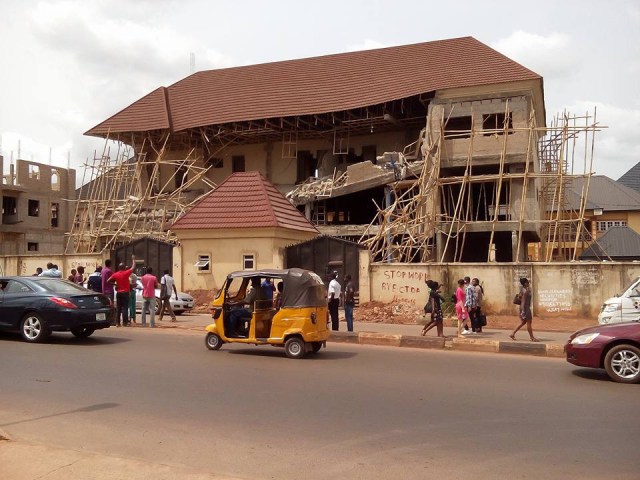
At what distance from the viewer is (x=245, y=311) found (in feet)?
41.0

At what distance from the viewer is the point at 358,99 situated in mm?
35094

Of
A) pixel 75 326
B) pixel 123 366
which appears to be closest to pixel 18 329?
pixel 75 326

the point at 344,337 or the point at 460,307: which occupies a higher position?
the point at 460,307

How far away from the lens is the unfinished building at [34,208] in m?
49.6

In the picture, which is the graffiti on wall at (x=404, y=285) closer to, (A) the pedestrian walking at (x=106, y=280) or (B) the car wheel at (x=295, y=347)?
(A) the pedestrian walking at (x=106, y=280)

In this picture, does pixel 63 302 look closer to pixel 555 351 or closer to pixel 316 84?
pixel 555 351

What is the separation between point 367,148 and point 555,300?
2131 cm

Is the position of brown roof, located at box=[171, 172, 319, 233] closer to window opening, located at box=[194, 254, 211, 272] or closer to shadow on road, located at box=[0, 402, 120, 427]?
window opening, located at box=[194, 254, 211, 272]

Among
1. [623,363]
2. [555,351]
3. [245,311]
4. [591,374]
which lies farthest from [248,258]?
[623,363]

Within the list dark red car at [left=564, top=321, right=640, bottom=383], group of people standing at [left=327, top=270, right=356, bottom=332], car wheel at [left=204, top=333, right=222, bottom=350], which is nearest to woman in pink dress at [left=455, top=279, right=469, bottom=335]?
group of people standing at [left=327, top=270, right=356, bottom=332]

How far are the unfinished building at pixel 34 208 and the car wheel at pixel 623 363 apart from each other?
45.2 metres

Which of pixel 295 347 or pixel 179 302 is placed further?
pixel 179 302

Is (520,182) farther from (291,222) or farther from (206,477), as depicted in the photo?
(206,477)

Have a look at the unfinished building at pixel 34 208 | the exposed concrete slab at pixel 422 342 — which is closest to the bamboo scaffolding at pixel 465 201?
the exposed concrete slab at pixel 422 342
